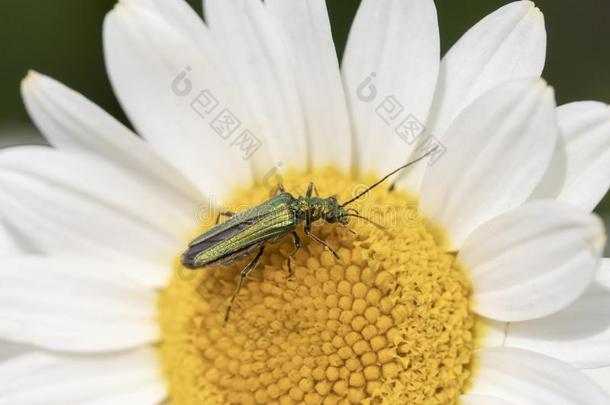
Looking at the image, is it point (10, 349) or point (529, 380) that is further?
point (10, 349)

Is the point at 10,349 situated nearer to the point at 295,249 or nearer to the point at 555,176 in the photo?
the point at 295,249

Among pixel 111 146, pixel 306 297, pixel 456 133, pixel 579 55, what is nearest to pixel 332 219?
pixel 306 297

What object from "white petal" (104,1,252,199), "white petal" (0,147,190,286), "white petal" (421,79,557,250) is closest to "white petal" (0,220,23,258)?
"white petal" (0,147,190,286)

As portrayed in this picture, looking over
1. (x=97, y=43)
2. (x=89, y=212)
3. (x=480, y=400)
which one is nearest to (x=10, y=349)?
(x=89, y=212)

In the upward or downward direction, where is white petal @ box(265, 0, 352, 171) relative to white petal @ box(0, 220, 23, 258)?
upward

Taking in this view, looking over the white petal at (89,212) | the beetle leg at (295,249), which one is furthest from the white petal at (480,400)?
the white petal at (89,212)

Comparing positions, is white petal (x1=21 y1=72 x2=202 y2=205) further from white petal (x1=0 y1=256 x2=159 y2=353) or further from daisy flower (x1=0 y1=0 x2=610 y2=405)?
white petal (x1=0 y1=256 x2=159 y2=353)
